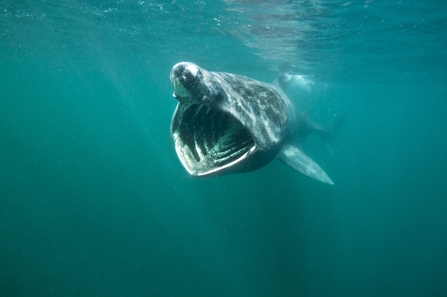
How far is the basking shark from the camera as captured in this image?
2.69 metres

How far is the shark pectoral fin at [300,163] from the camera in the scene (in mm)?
5434

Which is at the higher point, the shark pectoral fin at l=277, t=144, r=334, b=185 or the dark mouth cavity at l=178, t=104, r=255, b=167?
the dark mouth cavity at l=178, t=104, r=255, b=167

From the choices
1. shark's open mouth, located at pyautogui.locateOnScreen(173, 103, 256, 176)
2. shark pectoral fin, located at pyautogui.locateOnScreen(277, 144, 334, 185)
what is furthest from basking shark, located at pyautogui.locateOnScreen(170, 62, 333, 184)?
shark pectoral fin, located at pyautogui.locateOnScreen(277, 144, 334, 185)

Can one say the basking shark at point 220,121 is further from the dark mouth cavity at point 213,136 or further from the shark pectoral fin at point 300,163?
the shark pectoral fin at point 300,163

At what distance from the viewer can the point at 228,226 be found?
52.9 feet

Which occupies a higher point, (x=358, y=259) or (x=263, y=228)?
(x=263, y=228)

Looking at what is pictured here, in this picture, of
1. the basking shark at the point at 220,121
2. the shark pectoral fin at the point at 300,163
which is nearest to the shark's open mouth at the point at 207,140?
the basking shark at the point at 220,121

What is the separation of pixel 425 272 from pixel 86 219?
83.4ft

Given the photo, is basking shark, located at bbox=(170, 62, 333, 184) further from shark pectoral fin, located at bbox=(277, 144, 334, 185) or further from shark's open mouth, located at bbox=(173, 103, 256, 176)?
shark pectoral fin, located at bbox=(277, 144, 334, 185)

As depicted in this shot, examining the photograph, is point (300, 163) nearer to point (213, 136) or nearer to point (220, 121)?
point (220, 121)

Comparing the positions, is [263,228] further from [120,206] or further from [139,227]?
[120,206]

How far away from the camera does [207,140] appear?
140 inches

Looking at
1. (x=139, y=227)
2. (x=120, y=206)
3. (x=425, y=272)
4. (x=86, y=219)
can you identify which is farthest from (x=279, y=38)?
(x=425, y=272)

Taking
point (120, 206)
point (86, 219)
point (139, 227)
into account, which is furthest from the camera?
point (120, 206)
